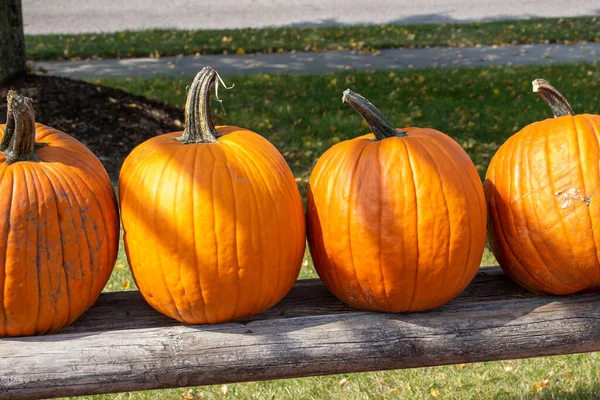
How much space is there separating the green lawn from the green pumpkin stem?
1.39m

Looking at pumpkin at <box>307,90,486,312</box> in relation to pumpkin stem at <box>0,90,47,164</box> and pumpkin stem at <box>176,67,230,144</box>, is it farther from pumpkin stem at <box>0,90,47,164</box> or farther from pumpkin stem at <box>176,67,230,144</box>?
pumpkin stem at <box>0,90,47,164</box>

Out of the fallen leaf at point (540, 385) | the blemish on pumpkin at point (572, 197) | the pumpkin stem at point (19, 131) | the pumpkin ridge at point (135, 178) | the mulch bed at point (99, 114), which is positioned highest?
the pumpkin stem at point (19, 131)

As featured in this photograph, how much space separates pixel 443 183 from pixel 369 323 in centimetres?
49

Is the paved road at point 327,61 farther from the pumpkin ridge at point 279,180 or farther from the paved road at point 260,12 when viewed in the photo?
the pumpkin ridge at point 279,180

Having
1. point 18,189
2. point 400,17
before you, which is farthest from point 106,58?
point 18,189

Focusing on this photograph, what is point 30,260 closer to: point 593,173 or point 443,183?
point 443,183

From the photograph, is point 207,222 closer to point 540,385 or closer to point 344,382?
point 344,382

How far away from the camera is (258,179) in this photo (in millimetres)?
2158

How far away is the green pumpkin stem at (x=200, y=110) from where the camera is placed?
87.7 inches

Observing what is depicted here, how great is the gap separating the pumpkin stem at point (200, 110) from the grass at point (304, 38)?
8.59 m

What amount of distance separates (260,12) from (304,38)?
3.27 metres

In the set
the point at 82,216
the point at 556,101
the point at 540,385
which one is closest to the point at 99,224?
the point at 82,216

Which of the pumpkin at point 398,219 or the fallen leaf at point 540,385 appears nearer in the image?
the pumpkin at point 398,219

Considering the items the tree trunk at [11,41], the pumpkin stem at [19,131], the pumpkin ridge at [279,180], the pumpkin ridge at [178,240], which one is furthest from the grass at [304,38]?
the pumpkin ridge at [178,240]
